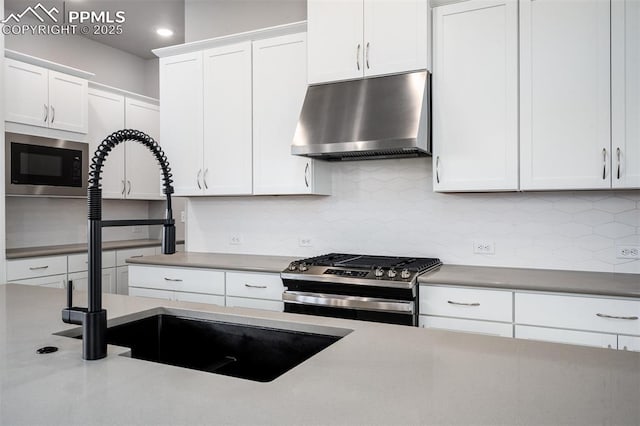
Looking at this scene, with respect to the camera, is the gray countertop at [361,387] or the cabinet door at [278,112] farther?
the cabinet door at [278,112]

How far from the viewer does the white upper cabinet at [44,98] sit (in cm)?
388

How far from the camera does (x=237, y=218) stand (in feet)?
13.1

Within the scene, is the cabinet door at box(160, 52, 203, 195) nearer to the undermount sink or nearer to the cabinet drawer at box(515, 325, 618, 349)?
the undermount sink

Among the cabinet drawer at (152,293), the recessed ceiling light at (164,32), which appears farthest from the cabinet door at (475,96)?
the recessed ceiling light at (164,32)

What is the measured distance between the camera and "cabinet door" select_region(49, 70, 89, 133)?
4.20m

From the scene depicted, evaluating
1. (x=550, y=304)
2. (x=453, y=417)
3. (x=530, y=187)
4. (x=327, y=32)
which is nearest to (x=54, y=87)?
(x=327, y=32)

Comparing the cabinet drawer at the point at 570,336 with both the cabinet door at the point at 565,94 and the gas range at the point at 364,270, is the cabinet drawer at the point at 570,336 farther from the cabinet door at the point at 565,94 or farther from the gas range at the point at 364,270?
the cabinet door at the point at 565,94

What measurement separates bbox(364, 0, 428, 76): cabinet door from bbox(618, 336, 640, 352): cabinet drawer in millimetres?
1778

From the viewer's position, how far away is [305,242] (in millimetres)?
3682

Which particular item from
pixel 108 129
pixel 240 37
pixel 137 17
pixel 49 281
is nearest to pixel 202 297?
pixel 49 281

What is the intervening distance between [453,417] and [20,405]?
2.62ft

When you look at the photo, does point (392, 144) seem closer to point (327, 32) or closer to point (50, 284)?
point (327, 32)

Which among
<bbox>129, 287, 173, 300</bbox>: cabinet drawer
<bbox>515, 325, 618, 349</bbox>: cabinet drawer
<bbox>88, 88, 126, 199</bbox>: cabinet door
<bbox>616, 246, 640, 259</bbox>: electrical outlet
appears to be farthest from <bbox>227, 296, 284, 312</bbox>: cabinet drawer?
<bbox>88, 88, 126, 199</bbox>: cabinet door

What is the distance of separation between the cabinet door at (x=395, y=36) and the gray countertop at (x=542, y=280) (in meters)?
1.26
